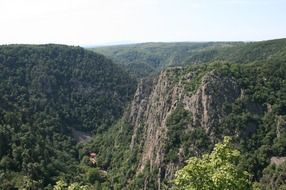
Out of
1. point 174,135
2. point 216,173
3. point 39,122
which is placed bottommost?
point 39,122

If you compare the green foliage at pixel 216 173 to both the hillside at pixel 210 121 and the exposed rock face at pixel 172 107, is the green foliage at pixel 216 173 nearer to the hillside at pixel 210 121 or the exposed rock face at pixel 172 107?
the hillside at pixel 210 121

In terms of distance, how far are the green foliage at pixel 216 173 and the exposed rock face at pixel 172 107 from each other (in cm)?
7782

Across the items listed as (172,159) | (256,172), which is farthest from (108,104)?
(256,172)

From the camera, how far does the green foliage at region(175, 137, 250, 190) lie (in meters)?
26.7

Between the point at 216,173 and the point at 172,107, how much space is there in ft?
304

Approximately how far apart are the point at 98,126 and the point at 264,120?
88.6 m

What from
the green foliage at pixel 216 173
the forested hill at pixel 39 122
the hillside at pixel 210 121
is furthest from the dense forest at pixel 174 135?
the green foliage at pixel 216 173

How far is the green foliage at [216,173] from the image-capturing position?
26703 millimetres

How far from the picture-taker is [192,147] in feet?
351

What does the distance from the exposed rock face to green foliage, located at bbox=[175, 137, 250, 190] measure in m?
77.8

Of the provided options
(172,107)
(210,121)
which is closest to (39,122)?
(172,107)

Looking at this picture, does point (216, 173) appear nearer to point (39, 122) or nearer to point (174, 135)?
point (174, 135)

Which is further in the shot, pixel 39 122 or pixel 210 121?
pixel 39 122

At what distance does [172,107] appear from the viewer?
391ft
